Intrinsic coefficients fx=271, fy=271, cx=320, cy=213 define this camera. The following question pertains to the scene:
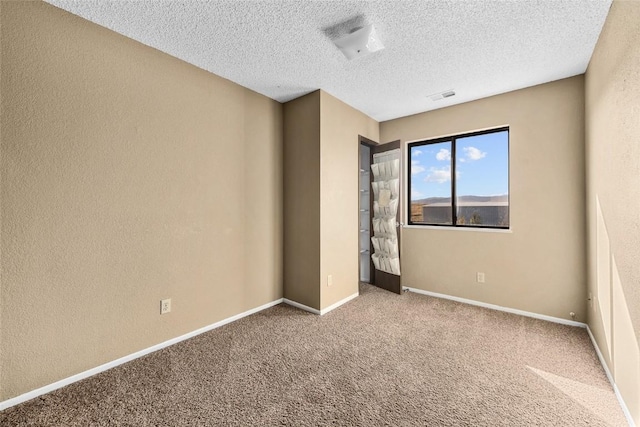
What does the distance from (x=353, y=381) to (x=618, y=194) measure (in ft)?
6.70

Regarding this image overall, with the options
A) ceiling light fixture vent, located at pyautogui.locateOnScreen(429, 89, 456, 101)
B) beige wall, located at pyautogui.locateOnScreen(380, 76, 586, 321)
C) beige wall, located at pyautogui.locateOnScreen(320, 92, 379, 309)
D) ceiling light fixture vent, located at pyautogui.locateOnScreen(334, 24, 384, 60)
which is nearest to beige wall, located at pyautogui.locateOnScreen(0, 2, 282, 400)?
beige wall, located at pyautogui.locateOnScreen(320, 92, 379, 309)

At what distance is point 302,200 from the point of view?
320cm

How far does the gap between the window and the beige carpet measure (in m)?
1.33

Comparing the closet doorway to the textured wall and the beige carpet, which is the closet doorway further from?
the beige carpet

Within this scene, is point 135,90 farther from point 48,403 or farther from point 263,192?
point 48,403

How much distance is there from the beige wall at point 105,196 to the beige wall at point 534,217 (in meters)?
2.68

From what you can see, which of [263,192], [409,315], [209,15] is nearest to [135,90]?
[209,15]

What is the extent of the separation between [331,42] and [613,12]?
1.83m

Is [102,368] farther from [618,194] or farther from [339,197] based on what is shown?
[618,194]

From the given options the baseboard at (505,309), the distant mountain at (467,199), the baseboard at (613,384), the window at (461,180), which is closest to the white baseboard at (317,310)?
the baseboard at (505,309)

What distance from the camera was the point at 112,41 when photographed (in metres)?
2.02

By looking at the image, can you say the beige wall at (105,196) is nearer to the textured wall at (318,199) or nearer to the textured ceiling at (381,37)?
the textured ceiling at (381,37)

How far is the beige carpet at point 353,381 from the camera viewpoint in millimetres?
1549

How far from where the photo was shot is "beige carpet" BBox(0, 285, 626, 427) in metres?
1.55
